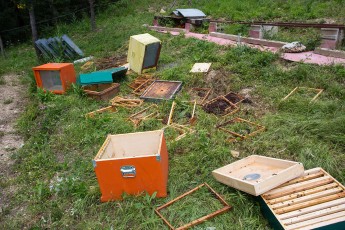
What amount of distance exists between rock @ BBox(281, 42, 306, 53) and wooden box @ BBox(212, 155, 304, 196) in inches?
178

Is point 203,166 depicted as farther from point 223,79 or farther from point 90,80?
point 90,80

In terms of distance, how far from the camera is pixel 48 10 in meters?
17.0

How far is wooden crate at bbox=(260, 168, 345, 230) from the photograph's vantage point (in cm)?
313

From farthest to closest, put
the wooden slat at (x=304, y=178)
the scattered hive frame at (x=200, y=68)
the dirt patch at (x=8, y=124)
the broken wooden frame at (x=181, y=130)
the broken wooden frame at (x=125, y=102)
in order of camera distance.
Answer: the scattered hive frame at (x=200, y=68)
the broken wooden frame at (x=125, y=102)
the broken wooden frame at (x=181, y=130)
the dirt patch at (x=8, y=124)
the wooden slat at (x=304, y=178)

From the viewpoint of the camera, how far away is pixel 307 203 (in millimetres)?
3375

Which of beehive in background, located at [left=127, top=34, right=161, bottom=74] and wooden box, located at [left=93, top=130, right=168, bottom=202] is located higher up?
beehive in background, located at [left=127, top=34, right=161, bottom=74]

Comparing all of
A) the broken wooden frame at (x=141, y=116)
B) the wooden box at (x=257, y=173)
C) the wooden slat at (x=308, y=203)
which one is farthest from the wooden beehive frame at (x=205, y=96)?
the wooden slat at (x=308, y=203)

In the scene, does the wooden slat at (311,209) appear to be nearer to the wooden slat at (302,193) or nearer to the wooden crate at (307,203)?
the wooden crate at (307,203)

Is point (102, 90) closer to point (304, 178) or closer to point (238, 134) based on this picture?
point (238, 134)

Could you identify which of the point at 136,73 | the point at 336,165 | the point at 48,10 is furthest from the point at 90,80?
the point at 48,10

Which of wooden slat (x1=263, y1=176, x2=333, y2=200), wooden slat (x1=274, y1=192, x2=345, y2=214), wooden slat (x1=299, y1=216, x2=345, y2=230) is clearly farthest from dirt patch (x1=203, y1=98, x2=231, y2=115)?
wooden slat (x1=299, y1=216, x2=345, y2=230)

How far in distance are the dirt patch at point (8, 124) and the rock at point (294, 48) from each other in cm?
646

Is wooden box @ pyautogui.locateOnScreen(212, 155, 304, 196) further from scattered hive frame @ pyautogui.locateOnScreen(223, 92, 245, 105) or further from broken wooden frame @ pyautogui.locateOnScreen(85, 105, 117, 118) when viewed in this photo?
broken wooden frame @ pyautogui.locateOnScreen(85, 105, 117, 118)

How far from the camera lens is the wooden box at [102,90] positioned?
7123 millimetres
